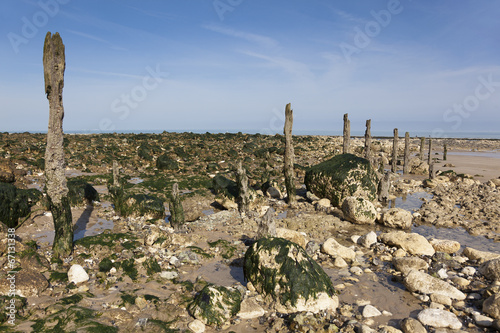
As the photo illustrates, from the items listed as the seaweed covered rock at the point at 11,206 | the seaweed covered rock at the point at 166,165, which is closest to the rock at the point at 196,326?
the seaweed covered rock at the point at 11,206

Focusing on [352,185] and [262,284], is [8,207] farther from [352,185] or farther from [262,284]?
[352,185]

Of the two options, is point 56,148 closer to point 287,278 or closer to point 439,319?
point 287,278

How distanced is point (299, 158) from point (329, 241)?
25.6m

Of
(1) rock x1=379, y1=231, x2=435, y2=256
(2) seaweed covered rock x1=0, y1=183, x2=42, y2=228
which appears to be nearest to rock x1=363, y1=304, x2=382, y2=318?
(1) rock x1=379, y1=231, x2=435, y2=256

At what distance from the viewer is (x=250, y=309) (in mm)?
6328

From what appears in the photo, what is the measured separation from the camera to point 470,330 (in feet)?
18.9

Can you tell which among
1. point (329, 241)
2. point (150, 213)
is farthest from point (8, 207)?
point (329, 241)

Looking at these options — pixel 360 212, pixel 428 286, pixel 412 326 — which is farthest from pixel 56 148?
pixel 360 212

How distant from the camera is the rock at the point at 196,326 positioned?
5680 millimetres

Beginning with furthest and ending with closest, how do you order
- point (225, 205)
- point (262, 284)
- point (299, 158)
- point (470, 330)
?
1. point (299, 158)
2. point (225, 205)
3. point (262, 284)
4. point (470, 330)

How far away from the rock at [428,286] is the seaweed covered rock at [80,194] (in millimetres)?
13251

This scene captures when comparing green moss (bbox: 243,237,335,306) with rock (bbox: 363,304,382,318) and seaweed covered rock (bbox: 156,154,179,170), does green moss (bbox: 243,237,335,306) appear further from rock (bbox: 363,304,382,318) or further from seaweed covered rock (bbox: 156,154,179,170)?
seaweed covered rock (bbox: 156,154,179,170)

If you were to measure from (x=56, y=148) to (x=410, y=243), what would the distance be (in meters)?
11.4

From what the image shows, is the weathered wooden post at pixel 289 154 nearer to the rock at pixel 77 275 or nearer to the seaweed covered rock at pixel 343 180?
the seaweed covered rock at pixel 343 180
